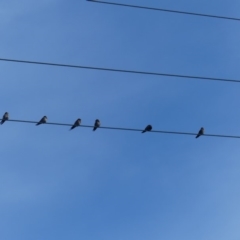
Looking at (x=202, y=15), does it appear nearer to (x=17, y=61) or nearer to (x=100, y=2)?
(x=100, y=2)

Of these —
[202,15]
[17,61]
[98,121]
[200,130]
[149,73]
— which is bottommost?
[17,61]

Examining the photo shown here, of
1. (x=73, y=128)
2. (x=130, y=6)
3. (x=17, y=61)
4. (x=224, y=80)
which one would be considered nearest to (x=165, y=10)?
(x=130, y=6)

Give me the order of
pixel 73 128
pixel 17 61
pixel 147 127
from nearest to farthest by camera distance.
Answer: pixel 17 61
pixel 73 128
pixel 147 127

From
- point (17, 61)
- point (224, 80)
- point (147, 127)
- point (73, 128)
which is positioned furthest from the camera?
point (147, 127)

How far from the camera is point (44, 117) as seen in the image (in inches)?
1521

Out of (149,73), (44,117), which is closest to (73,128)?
(44,117)

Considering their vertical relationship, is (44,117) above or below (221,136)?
above

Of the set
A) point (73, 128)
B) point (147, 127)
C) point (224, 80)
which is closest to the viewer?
point (224, 80)

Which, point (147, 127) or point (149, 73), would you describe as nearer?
point (149, 73)

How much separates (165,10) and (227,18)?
232 cm

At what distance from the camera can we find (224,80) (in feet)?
91.1

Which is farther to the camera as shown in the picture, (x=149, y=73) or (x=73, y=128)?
(x=73, y=128)

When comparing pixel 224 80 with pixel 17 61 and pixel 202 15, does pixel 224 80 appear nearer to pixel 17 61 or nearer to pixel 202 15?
pixel 202 15

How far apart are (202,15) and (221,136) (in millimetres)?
4385
